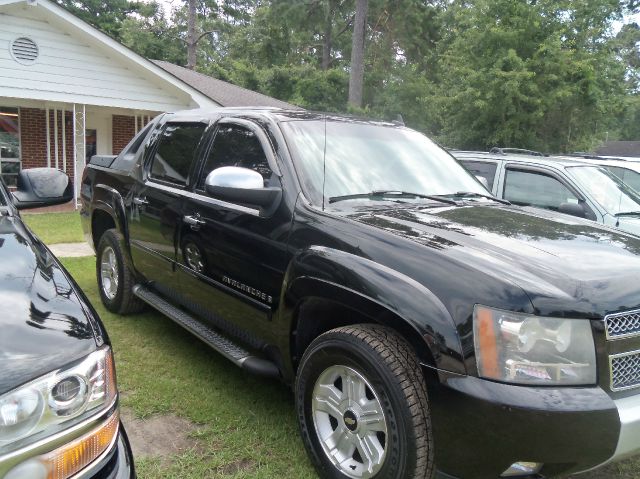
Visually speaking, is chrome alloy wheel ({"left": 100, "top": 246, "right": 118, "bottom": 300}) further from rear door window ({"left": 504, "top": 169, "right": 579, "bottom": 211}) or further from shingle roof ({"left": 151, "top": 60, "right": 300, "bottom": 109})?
shingle roof ({"left": 151, "top": 60, "right": 300, "bottom": 109})

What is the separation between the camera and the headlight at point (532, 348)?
6.80 feet

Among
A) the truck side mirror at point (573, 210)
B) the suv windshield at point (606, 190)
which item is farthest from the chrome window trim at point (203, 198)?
the suv windshield at point (606, 190)

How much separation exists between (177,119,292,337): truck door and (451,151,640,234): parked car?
10.8 feet

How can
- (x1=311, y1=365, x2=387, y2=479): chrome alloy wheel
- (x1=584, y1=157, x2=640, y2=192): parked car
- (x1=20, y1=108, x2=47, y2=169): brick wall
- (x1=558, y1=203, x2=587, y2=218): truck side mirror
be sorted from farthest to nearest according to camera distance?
1. (x1=20, y1=108, x2=47, y2=169): brick wall
2. (x1=584, y1=157, x2=640, y2=192): parked car
3. (x1=558, y1=203, x2=587, y2=218): truck side mirror
4. (x1=311, y1=365, x2=387, y2=479): chrome alloy wheel

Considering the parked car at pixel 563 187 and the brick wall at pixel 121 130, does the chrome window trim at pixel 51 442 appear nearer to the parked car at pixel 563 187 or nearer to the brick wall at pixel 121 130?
the parked car at pixel 563 187

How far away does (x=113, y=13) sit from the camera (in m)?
35.8

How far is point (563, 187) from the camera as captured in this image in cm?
642

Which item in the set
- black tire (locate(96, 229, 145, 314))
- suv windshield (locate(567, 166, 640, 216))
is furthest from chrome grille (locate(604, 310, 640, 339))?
suv windshield (locate(567, 166, 640, 216))

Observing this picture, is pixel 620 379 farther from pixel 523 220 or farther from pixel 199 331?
pixel 199 331

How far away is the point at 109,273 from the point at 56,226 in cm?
589

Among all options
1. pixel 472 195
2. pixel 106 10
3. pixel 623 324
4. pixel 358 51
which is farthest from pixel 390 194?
pixel 106 10

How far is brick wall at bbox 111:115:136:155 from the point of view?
1616 cm

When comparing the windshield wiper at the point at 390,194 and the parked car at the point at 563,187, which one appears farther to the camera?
the parked car at the point at 563,187

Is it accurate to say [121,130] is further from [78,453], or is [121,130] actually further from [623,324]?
[623,324]
